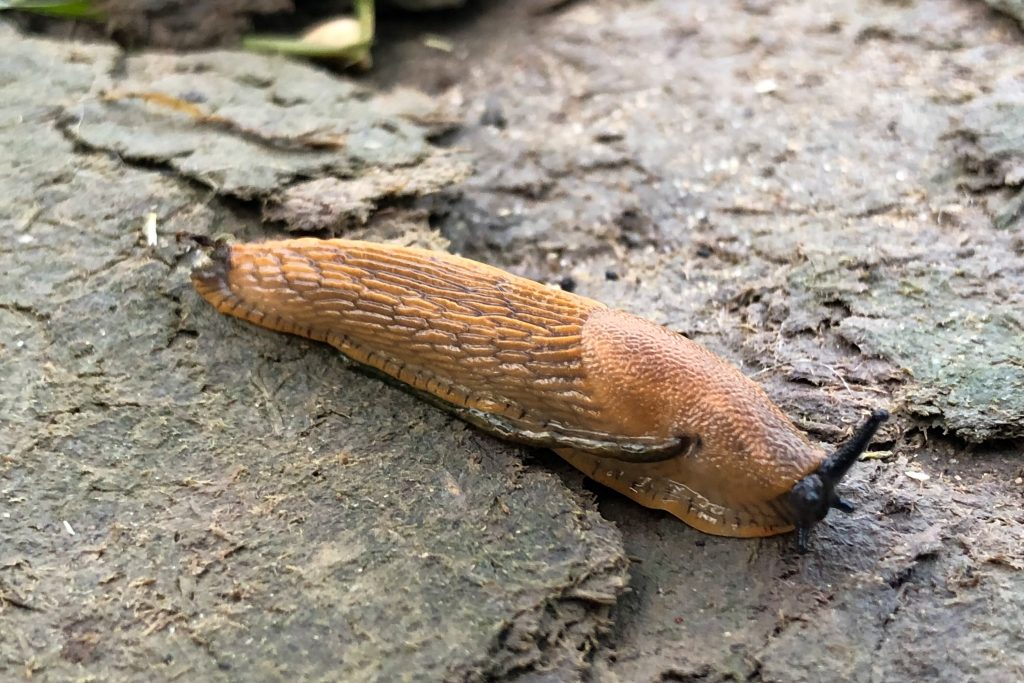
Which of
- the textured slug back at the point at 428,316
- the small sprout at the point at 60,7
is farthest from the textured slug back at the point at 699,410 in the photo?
the small sprout at the point at 60,7

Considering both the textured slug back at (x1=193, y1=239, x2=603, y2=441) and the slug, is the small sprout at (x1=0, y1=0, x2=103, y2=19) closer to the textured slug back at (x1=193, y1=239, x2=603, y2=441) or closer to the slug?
the slug

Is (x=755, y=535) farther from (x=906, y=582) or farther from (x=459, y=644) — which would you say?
(x=459, y=644)

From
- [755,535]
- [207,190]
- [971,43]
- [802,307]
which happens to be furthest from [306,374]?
[971,43]

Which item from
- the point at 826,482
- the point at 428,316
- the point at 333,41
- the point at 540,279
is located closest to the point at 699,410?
the point at 826,482

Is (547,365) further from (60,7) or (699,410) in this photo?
(60,7)

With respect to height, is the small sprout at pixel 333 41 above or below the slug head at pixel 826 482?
above

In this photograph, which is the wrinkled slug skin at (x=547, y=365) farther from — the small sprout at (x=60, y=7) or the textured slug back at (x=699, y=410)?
the small sprout at (x=60, y=7)

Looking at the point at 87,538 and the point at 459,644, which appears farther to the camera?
the point at 87,538
